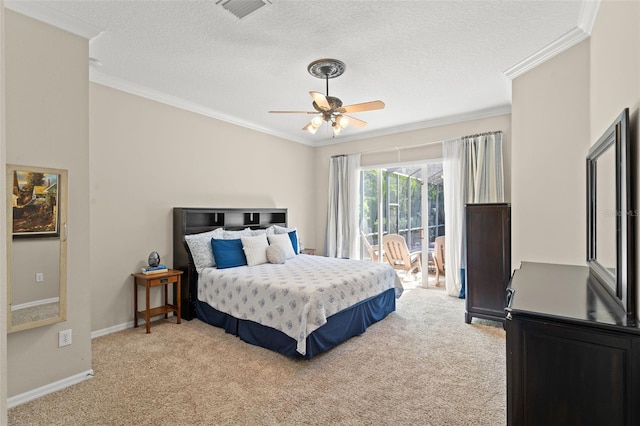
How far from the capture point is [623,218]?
56.0 inches

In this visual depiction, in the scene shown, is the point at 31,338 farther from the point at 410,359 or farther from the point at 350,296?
the point at 410,359

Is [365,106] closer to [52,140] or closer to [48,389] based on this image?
[52,140]

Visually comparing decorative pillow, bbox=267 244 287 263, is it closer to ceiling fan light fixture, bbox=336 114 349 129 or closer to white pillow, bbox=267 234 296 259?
white pillow, bbox=267 234 296 259

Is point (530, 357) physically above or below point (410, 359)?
above

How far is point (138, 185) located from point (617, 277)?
169 inches

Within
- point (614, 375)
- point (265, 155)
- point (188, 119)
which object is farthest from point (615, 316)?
point (265, 155)

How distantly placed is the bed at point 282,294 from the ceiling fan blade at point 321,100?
1745 mm

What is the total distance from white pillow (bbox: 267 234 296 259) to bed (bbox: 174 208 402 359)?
0.13 feet

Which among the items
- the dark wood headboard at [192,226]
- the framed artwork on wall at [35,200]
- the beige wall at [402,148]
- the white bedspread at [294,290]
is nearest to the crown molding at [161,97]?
the dark wood headboard at [192,226]

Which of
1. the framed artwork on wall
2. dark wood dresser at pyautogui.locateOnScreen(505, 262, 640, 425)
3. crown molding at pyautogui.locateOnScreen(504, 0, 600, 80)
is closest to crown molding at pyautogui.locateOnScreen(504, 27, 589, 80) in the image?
crown molding at pyautogui.locateOnScreen(504, 0, 600, 80)

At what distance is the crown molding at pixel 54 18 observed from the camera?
2.24 meters

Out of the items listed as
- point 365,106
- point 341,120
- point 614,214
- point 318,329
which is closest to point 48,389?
point 318,329

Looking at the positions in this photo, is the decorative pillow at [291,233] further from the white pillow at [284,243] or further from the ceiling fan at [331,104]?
the ceiling fan at [331,104]

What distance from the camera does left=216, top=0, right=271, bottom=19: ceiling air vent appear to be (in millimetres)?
2266
